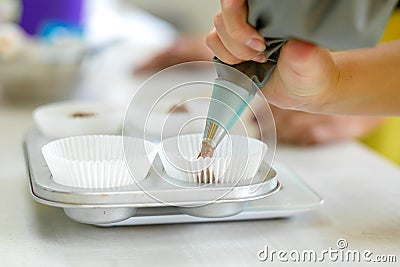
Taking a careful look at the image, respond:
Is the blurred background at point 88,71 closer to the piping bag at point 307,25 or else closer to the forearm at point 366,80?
the forearm at point 366,80

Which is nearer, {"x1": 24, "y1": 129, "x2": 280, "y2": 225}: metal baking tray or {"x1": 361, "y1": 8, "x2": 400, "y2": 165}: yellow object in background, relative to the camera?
{"x1": 24, "y1": 129, "x2": 280, "y2": 225}: metal baking tray

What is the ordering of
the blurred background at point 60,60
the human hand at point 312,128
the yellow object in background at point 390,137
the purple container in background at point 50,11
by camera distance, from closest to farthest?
the human hand at point 312,128, the blurred background at point 60,60, the yellow object in background at point 390,137, the purple container in background at point 50,11

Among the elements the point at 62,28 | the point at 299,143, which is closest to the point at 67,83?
the point at 62,28

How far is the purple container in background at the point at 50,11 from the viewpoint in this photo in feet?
4.78

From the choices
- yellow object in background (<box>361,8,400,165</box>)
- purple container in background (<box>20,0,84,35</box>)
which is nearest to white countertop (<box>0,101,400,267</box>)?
yellow object in background (<box>361,8,400,165</box>)

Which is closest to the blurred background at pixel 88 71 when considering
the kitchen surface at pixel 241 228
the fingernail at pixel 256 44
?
the kitchen surface at pixel 241 228

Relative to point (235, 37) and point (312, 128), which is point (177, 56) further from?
point (235, 37)

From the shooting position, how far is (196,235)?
51cm

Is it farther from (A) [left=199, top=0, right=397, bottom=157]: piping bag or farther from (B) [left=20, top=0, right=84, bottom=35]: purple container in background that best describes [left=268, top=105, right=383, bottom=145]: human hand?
(B) [left=20, top=0, right=84, bottom=35]: purple container in background

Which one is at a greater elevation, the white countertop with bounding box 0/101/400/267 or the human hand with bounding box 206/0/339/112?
the human hand with bounding box 206/0/339/112

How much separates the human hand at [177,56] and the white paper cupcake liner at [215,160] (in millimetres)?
673

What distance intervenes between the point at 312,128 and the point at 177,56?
496 mm

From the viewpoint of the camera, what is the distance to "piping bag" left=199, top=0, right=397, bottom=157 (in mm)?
384

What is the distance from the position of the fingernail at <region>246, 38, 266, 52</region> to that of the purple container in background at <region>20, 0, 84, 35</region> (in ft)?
3.41
